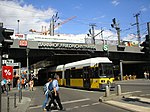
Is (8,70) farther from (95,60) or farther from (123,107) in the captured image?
(95,60)

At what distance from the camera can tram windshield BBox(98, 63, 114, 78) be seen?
Result: 2380 centimetres

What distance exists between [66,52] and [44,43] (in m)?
7.07

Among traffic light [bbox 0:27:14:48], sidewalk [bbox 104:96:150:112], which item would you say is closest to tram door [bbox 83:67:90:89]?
Result: sidewalk [bbox 104:96:150:112]

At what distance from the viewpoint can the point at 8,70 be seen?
13242 mm

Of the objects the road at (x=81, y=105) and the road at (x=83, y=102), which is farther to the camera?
the road at (x=83, y=102)

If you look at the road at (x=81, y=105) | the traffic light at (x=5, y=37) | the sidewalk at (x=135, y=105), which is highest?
the traffic light at (x=5, y=37)

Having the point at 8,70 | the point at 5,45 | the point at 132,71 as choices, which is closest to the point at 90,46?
the point at 132,71

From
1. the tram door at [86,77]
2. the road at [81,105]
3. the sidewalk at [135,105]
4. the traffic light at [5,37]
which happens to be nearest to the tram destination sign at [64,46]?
the tram door at [86,77]

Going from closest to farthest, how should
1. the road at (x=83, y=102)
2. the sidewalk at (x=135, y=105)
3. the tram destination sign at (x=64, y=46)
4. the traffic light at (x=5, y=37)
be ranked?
the traffic light at (x=5, y=37) < the sidewalk at (x=135, y=105) < the road at (x=83, y=102) < the tram destination sign at (x=64, y=46)

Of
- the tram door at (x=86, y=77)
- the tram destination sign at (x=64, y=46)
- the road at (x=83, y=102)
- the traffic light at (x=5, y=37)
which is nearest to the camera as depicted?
the traffic light at (x=5, y=37)

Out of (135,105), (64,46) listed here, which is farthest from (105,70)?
(64,46)

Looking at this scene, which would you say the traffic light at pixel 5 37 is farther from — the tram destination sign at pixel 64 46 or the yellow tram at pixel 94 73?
the tram destination sign at pixel 64 46

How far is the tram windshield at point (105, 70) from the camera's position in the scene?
23.8 metres

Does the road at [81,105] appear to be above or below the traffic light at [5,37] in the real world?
below
